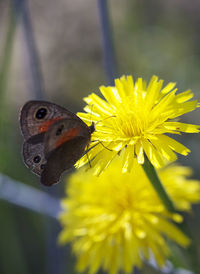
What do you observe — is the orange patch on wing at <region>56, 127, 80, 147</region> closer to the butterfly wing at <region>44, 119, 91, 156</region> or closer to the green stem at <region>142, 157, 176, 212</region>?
the butterfly wing at <region>44, 119, 91, 156</region>

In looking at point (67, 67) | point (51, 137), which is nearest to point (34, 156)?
point (51, 137)

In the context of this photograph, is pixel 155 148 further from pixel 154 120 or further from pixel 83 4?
pixel 83 4

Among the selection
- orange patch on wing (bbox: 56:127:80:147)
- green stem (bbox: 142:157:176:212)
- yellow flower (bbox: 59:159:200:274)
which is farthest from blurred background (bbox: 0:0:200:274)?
green stem (bbox: 142:157:176:212)

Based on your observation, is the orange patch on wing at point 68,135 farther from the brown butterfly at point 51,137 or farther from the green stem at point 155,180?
the green stem at point 155,180

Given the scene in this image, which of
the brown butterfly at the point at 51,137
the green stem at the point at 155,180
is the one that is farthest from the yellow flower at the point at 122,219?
the brown butterfly at the point at 51,137

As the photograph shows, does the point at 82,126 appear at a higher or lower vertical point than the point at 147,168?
higher

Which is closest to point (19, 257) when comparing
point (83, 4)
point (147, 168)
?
point (147, 168)
